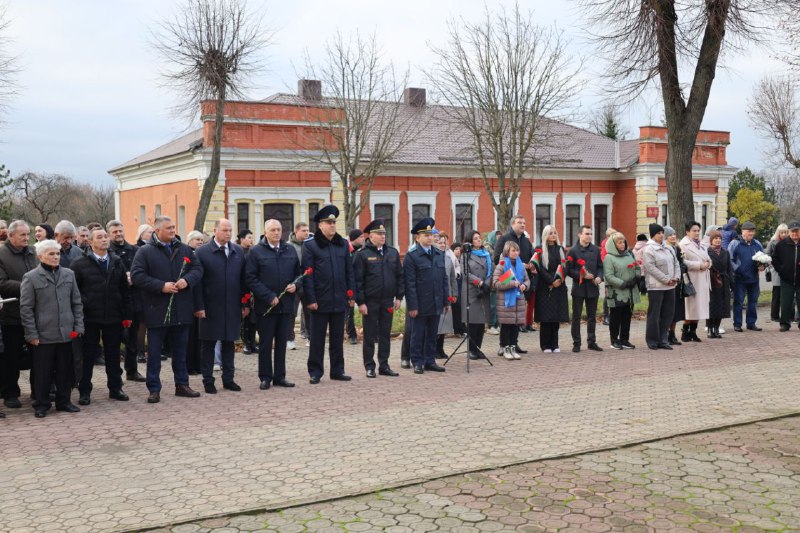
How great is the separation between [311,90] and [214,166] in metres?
6.35

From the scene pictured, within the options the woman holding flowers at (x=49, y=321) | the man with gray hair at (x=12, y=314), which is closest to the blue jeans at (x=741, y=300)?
the woman holding flowers at (x=49, y=321)

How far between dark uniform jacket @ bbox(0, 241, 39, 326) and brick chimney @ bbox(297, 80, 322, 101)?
76.3 ft

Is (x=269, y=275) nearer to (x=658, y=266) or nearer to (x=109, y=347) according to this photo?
(x=109, y=347)

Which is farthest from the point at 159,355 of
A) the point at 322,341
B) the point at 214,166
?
the point at 214,166

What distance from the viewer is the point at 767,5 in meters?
19.4

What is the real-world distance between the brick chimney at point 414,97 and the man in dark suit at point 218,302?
30108 millimetres

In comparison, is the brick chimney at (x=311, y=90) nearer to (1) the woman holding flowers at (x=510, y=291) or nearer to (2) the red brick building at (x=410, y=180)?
(2) the red brick building at (x=410, y=180)

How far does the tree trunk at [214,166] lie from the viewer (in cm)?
2805

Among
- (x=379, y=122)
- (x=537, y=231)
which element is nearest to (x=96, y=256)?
(x=379, y=122)

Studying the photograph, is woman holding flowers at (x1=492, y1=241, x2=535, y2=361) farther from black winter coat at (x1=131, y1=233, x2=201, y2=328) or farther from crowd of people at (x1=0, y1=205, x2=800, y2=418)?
black winter coat at (x1=131, y1=233, x2=201, y2=328)

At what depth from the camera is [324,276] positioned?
11086mm

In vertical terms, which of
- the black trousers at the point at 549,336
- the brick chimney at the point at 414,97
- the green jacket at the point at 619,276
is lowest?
the black trousers at the point at 549,336

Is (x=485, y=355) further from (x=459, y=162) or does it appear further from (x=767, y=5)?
(x=459, y=162)

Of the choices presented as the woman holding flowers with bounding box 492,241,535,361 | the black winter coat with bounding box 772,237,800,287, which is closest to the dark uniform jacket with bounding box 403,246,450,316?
the woman holding flowers with bounding box 492,241,535,361
